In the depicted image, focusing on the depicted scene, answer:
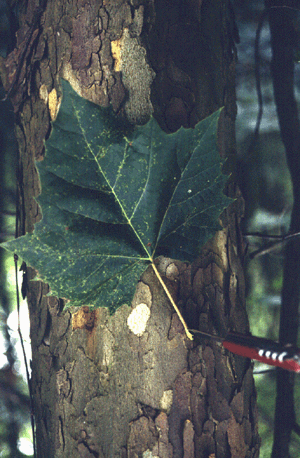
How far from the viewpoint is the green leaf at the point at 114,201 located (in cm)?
39

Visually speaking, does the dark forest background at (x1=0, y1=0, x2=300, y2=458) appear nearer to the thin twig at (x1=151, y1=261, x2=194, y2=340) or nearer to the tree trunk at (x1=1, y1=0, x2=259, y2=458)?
the tree trunk at (x1=1, y1=0, x2=259, y2=458)

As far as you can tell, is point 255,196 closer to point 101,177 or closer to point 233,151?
point 233,151

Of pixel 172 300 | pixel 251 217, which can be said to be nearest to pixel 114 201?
pixel 172 300

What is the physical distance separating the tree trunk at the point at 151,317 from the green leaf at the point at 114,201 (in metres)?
0.05

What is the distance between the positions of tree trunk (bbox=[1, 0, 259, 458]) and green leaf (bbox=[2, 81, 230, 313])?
0.18 feet

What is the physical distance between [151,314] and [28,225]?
0.95 ft

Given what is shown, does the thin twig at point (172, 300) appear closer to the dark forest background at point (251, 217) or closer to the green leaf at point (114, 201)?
the green leaf at point (114, 201)

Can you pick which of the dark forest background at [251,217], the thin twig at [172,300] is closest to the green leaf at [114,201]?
the thin twig at [172,300]

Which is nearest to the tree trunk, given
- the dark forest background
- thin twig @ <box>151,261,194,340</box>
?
thin twig @ <box>151,261,194,340</box>

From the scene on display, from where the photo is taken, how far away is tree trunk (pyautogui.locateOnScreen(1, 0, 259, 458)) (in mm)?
449

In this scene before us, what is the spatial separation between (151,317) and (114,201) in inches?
6.9

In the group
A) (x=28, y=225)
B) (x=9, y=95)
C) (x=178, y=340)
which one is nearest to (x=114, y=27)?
(x=9, y=95)

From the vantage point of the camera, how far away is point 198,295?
48cm

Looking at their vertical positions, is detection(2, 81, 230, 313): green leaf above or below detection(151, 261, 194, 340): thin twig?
above
